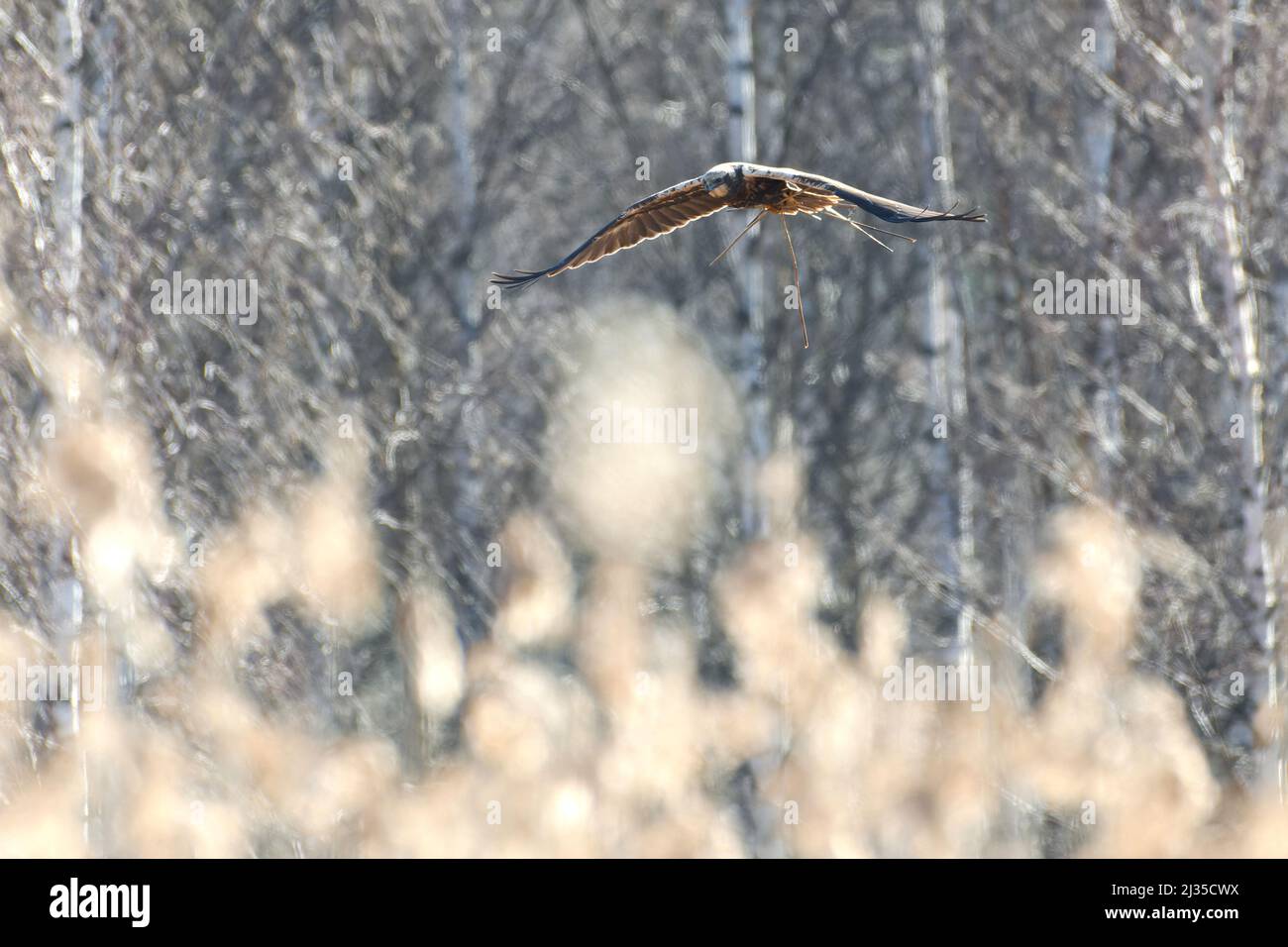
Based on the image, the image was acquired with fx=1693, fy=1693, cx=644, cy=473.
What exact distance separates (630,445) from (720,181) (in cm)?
670

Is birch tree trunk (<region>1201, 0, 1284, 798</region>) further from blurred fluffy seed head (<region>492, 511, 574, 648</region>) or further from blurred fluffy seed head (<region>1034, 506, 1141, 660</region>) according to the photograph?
blurred fluffy seed head (<region>492, 511, 574, 648</region>)

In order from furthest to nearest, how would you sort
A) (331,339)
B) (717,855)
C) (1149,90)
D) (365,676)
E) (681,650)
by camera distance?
(365,676) → (681,650) → (331,339) → (1149,90) → (717,855)

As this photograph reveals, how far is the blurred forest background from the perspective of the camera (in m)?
7.03

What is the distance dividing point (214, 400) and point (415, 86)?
243 cm

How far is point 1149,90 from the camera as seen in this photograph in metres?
7.66

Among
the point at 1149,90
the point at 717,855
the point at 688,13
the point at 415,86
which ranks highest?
the point at 688,13

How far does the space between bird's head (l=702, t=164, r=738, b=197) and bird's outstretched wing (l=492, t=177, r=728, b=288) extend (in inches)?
1.0

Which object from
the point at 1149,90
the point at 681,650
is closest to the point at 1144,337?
the point at 1149,90

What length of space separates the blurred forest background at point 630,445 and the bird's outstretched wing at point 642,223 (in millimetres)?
2821

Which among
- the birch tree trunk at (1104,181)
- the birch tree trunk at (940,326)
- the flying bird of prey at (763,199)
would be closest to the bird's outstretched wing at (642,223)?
the flying bird of prey at (763,199)

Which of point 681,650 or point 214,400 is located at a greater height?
point 214,400

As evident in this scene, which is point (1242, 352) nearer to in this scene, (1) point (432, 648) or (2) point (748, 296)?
(2) point (748, 296)

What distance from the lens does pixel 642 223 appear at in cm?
471
